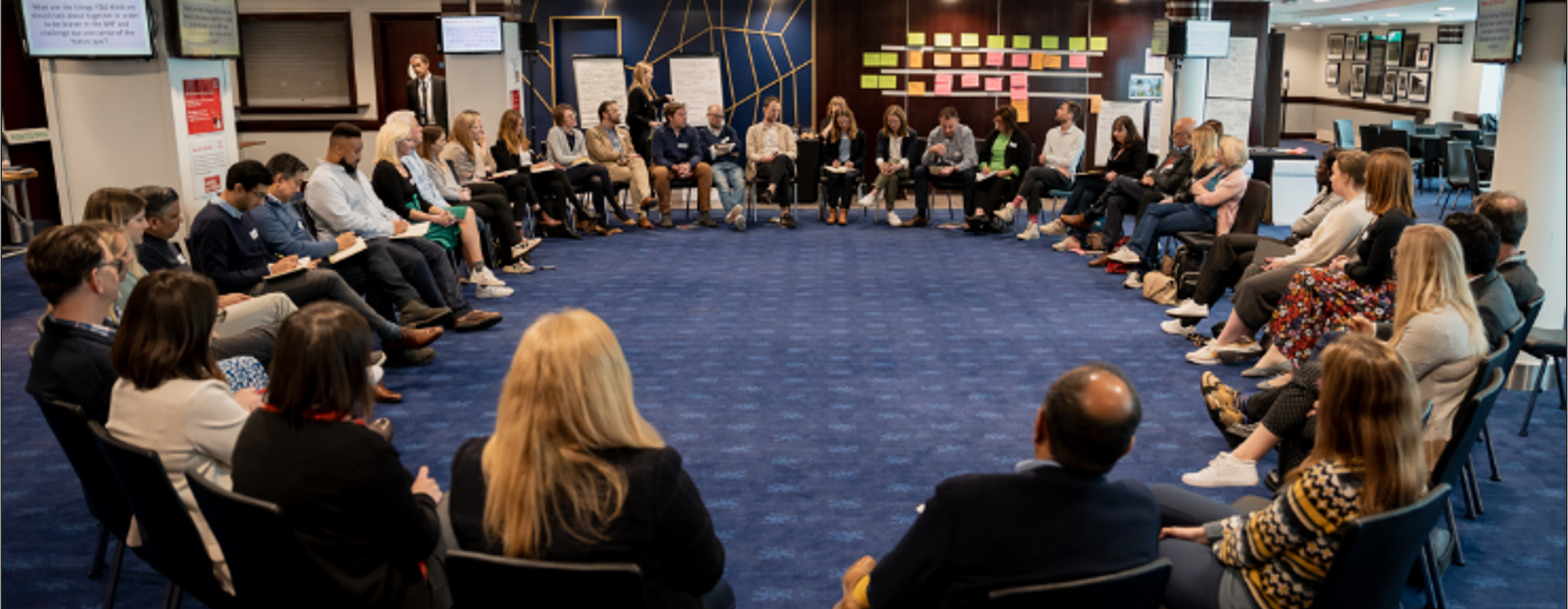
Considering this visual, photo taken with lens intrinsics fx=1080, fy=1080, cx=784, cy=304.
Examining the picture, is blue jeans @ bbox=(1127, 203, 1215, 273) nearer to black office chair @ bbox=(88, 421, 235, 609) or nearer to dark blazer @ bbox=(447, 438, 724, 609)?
dark blazer @ bbox=(447, 438, 724, 609)

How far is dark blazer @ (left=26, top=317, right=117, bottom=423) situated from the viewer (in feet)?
9.13

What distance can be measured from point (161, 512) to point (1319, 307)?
4536 mm

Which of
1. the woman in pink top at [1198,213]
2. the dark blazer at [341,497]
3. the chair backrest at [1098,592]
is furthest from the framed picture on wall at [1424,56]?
the dark blazer at [341,497]

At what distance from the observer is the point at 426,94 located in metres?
11.3

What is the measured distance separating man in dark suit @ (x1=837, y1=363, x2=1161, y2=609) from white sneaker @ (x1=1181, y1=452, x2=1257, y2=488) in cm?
212

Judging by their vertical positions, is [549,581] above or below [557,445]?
below

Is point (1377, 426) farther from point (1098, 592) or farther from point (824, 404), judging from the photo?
point (824, 404)

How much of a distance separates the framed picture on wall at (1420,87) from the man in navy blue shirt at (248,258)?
19635 mm

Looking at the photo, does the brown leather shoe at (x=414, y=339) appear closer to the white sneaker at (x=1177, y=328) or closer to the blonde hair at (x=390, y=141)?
the blonde hair at (x=390, y=141)

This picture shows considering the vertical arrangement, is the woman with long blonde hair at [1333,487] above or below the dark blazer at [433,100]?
below

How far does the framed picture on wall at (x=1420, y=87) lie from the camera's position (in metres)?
19.1

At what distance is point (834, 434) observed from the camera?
4551mm

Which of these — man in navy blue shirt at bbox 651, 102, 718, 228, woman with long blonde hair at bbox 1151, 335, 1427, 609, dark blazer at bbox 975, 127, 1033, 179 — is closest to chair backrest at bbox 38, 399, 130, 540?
woman with long blonde hair at bbox 1151, 335, 1427, 609

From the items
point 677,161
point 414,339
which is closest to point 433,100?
point 677,161
